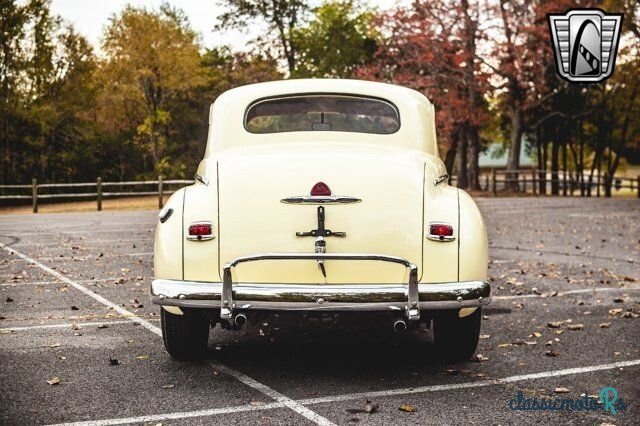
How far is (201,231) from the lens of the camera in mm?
4875

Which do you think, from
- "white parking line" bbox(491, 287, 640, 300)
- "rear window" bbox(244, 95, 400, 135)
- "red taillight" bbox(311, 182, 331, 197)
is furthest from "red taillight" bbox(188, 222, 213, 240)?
"white parking line" bbox(491, 287, 640, 300)

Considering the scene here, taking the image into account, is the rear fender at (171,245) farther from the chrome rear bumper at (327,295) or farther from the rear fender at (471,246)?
the rear fender at (471,246)

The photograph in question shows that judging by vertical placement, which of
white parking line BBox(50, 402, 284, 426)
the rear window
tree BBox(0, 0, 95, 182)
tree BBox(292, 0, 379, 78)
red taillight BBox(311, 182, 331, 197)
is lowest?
white parking line BBox(50, 402, 284, 426)

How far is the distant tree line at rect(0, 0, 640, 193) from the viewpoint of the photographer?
34656mm

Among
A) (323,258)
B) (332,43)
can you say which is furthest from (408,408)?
(332,43)

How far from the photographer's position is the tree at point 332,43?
162ft

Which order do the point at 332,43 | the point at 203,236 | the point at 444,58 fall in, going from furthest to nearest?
the point at 332,43
the point at 444,58
the point at 203,236

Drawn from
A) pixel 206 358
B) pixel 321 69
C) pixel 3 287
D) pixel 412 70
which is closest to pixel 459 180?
pixel 412 70

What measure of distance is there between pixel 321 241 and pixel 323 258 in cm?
13

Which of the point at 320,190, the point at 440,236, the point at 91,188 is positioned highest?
the point at 320,190

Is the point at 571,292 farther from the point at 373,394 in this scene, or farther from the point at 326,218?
the point at 326,218

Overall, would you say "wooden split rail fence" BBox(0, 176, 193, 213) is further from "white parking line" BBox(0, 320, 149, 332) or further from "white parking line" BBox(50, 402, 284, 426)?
"white parking line" BBox(50, 402, 284, 426)

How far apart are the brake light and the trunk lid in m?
0.06

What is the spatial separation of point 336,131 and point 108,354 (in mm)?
2242
